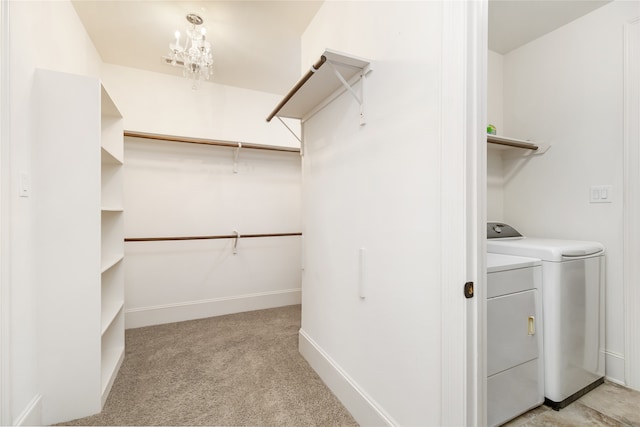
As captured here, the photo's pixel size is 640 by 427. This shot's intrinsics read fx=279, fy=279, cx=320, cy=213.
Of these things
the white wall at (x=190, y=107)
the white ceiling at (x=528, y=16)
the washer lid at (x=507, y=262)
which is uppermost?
the white ceiling at (x=528, y=16)

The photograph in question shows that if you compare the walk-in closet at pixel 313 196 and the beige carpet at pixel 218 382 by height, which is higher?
the walk-in closet at pixel 313 196

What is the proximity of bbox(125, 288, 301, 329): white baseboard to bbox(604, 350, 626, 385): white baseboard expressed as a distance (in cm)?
267

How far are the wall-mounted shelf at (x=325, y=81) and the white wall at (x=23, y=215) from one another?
1.30m

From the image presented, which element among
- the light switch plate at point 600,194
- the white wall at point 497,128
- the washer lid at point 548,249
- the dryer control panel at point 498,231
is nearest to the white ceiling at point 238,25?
the white wall at point 497,128

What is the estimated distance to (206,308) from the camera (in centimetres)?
296

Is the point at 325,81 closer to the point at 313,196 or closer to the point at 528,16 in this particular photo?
the point at 313,196

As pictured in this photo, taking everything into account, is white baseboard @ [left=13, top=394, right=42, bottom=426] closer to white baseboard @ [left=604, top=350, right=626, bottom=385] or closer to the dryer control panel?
the dryer control panel

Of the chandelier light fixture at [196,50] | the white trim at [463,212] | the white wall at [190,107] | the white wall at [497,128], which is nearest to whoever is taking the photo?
the white trim at [463,212]

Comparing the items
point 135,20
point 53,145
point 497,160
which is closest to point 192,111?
point 135,20

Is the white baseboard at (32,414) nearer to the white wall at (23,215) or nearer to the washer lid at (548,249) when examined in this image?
the white wall at (23,215)

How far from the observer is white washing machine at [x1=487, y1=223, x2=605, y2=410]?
1.54 metres

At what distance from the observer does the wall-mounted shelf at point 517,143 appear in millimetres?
1975

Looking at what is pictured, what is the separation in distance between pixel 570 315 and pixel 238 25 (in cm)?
294

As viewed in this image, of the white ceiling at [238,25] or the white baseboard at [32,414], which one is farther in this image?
the white ceiling at [238,25]
